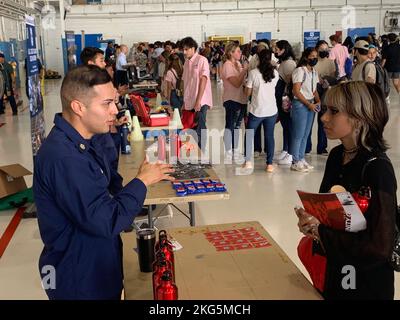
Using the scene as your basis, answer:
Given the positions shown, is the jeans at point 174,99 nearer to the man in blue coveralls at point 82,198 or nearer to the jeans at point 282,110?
the jeans at point 282,110

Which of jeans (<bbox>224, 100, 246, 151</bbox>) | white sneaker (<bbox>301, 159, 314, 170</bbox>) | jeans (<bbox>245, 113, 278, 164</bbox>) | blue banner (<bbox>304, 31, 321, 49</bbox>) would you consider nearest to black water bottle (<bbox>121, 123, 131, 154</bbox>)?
jeans (<bbox>245, 113, 278, 164</bbox>)

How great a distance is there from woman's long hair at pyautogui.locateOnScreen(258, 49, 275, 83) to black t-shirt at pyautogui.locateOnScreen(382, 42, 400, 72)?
6.30 metres

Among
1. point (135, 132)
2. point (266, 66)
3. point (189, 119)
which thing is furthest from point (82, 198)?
point (189, 119)

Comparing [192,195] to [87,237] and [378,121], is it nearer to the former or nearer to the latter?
[87,237]

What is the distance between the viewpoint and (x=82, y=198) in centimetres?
145

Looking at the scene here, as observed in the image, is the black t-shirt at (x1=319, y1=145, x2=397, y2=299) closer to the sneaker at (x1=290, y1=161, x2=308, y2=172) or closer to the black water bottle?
the black water bottle

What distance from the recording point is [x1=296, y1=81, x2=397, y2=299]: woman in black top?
1.45 meters

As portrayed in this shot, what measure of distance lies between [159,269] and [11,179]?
3.82 meters

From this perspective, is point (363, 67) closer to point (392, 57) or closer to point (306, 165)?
point (306, 165)

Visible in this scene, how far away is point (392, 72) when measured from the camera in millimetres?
10539

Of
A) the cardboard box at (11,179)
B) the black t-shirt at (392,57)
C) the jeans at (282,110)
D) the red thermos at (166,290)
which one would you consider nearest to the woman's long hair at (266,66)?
the jeans at (282,110)
